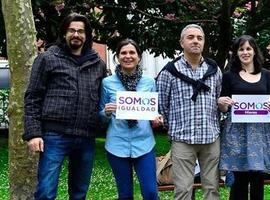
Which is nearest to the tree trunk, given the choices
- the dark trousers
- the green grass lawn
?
the green grass lawn

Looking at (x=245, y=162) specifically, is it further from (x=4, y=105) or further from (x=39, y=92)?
(x=4, y=105)

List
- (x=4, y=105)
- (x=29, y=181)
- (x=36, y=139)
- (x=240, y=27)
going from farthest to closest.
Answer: (x=4, y=105) < (x=240, y=27) < (x=29, y=181) < (x=36, y=139)

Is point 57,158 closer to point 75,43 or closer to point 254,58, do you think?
point 75,43

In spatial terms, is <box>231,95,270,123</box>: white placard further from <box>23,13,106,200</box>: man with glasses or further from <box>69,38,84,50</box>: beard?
<box>69,38,84,50</box>: beard

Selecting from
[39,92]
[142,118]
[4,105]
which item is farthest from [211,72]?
[4,105]

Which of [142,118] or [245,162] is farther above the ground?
[142,118]

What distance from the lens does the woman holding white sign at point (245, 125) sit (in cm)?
629

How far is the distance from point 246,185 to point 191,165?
2.20ft

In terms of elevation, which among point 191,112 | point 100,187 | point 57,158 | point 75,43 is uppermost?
point 75,43

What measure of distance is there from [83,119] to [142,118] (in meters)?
0.55

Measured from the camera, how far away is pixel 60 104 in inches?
235

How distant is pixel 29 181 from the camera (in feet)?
25.8

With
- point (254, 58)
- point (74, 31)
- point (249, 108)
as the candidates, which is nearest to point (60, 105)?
point (74, 31)

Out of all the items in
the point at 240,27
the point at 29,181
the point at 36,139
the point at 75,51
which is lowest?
the point at 29,181
